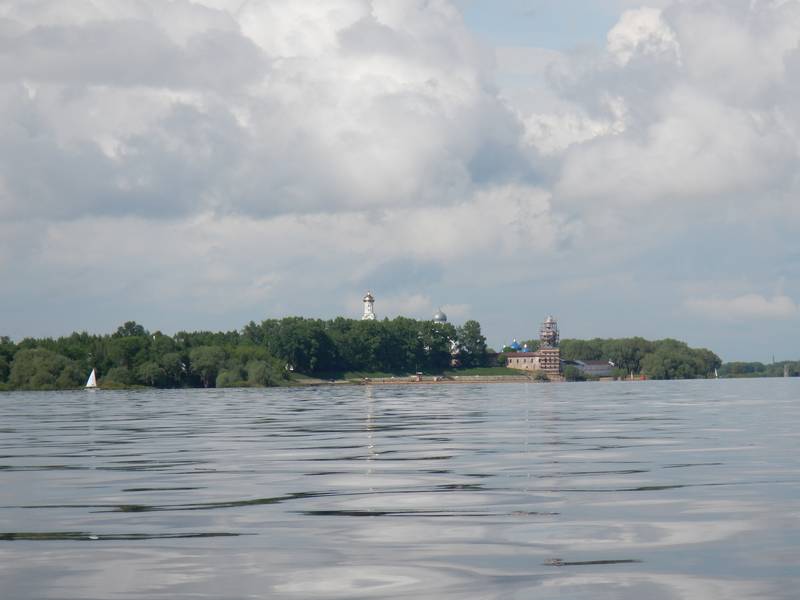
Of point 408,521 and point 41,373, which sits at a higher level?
point 41,373

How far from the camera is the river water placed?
12523 mm

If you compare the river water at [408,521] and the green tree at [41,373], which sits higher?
the green tree at [41,373]

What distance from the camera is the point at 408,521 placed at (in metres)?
17.4

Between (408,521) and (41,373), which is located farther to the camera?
(41,373)

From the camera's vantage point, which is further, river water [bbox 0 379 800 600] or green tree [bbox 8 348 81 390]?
green tree [bbox 8 348 81 390]

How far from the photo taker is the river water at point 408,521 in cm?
1252

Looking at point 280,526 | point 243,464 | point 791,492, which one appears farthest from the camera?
point 243,464

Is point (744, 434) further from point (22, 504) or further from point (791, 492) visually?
point (22, 504)

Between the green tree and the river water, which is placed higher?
the green tree

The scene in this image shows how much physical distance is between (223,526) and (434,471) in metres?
9.40

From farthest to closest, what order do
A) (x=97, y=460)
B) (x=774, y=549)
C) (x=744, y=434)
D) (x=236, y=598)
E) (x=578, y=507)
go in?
1. (x=744, y=434)
2. (x=97, y=460)
3. (x=578, y=507)
4. (x=774, y=549)
5. (x=236, y=598)

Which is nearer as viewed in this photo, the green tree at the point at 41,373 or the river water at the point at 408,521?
the river water at the point at 408,521

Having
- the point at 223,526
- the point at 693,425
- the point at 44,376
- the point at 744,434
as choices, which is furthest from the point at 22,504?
the point at 44,376

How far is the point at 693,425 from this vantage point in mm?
46281
